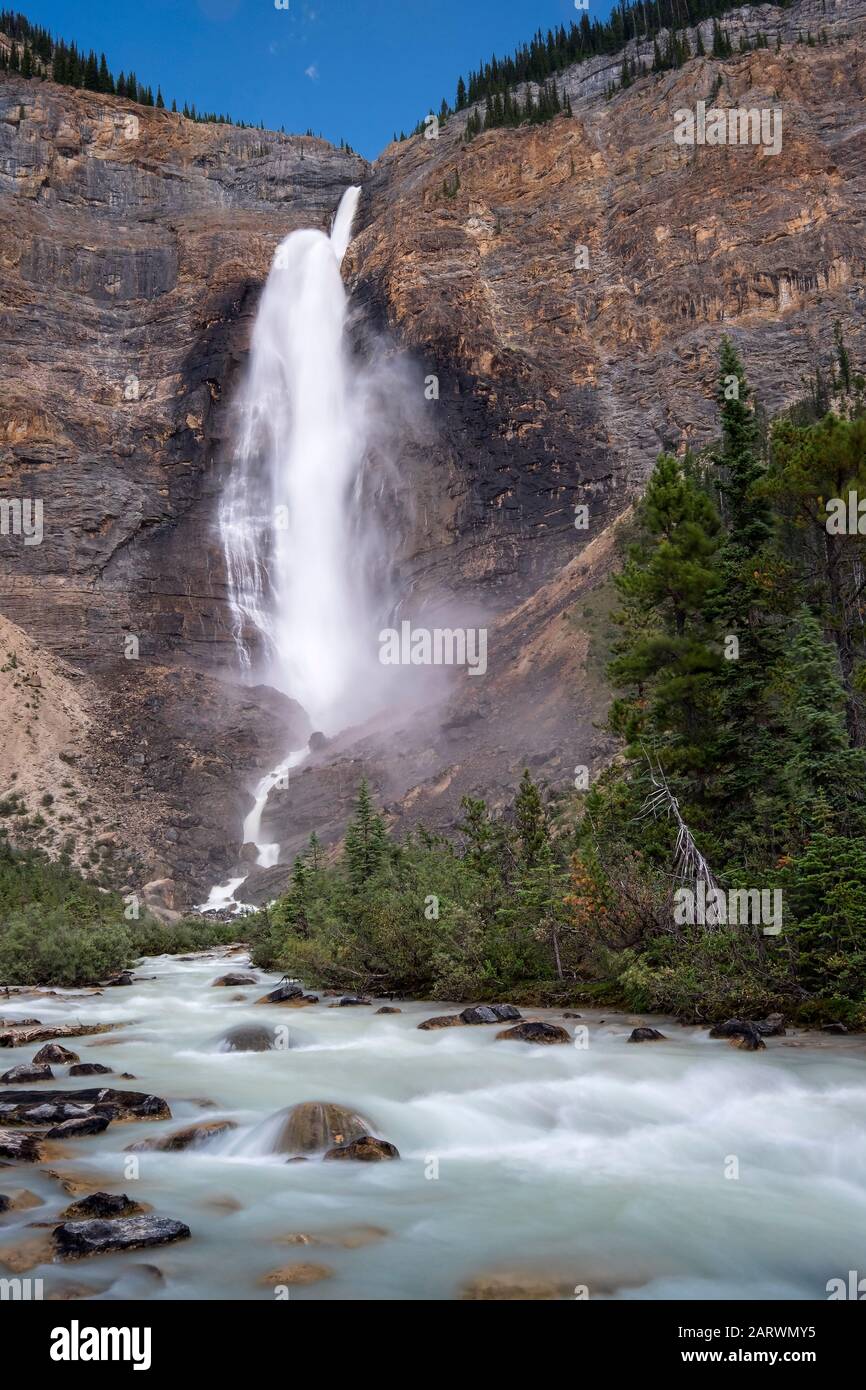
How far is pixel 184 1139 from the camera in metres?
9.93

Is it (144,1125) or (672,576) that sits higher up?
(672,576)

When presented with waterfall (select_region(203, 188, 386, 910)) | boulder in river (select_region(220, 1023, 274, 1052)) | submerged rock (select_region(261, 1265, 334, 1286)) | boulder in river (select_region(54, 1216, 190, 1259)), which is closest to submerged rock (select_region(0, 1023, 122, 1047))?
boulder in river (select_region(220, 1023, 274, 1052))

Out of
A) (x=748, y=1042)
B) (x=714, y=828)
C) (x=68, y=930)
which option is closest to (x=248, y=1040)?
(x=748, y=1042)

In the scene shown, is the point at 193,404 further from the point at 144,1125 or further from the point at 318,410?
the point at 144,1125

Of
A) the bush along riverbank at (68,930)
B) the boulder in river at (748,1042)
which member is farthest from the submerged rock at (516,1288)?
the bush along riverbank at (68,930)

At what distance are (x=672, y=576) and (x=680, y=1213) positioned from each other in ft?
48.9

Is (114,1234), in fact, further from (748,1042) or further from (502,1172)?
(748,1042)

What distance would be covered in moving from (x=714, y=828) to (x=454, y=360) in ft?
198

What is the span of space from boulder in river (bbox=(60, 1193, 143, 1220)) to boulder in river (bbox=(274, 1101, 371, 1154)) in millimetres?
2192

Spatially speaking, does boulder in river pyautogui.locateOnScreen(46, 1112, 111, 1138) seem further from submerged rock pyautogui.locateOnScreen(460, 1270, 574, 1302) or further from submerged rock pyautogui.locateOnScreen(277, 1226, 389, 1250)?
submerged rock pyautogui.locateOnScreen(460, 1270, 574, 1302)

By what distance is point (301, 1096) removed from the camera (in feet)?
39.6

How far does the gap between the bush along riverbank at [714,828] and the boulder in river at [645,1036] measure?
1215mm

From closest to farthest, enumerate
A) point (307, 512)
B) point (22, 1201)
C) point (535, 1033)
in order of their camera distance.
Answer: point (22, 1201), point (535, 1033), point (307, 512)


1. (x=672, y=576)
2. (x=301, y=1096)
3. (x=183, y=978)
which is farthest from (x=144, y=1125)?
(x=183, y=978)
